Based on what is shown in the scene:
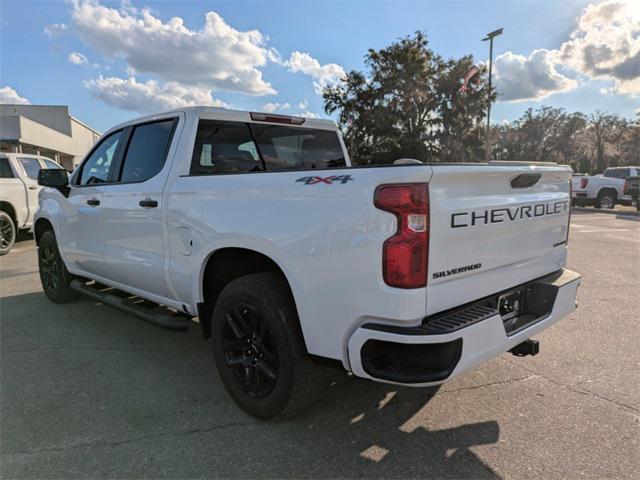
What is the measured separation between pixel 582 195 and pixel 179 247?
2083 centimetres

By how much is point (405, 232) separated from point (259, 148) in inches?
85.5

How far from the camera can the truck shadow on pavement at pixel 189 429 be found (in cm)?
240

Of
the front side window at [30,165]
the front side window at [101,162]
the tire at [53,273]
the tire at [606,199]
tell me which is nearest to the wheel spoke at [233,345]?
the front side window at [101,162]

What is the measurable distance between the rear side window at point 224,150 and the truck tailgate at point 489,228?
199 centimetres

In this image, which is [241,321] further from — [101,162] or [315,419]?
[101,162]

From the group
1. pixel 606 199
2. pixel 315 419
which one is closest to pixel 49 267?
pixel 315 419

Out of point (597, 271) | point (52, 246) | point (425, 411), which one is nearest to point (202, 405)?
point (425, 411)

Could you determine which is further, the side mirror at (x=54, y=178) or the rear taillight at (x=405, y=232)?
the side mirror at (x=54, y=178)

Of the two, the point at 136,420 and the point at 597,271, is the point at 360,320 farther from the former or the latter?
the point at 597,271

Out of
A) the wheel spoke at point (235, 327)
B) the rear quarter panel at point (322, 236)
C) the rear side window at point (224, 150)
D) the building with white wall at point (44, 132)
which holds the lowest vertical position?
the wheel spoke at point (235, 327)

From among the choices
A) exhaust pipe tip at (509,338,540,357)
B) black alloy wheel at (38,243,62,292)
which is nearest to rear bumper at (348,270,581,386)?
exhaust pipe tip at (509,338,540,357)

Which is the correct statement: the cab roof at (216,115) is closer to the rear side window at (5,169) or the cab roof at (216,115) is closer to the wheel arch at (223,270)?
the wheel arch at (223,270)

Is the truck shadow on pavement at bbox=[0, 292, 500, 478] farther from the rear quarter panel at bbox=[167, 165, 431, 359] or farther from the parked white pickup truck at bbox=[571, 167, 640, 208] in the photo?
the parked white pickup truck at bbox=[571, 167, 640, 208]

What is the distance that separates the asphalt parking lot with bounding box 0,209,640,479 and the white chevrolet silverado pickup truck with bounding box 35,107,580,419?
311mm
